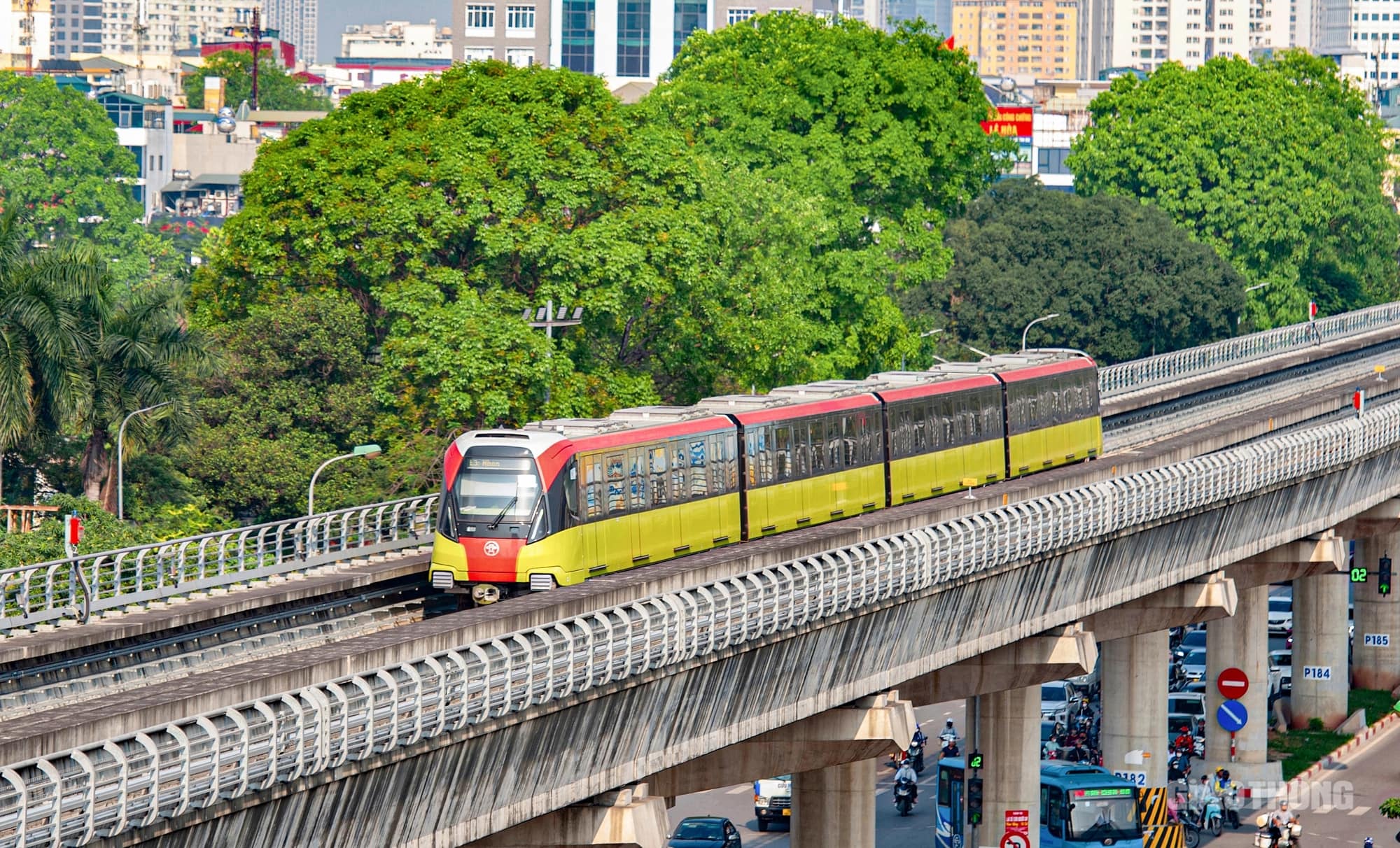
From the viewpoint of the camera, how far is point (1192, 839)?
64.8 meters

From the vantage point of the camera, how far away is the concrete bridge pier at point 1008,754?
177ft

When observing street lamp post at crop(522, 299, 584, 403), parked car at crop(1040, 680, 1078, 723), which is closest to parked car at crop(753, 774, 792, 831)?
street lamp post at crop(522, 299, 584, 403)

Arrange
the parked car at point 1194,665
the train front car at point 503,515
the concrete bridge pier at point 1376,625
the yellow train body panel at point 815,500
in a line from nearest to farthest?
the train front car at point 503,515, the yellow train body panel at point 815,500, the parked car at point 1194,665, the concrete bridge pier at point 1376,625

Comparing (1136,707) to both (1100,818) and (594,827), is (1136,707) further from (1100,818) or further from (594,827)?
(594,827)

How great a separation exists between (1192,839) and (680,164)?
2406 centimetres

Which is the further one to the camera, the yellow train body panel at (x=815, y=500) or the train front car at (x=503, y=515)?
the yellow train body panel at (x=815, y=500)

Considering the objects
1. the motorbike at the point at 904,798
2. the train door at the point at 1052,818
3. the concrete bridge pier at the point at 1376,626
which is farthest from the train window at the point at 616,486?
the concrete bridge pier at the point at 1376,626

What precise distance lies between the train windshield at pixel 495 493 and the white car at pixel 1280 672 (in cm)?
5015

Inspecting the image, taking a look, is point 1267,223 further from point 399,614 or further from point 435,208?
point 399,614

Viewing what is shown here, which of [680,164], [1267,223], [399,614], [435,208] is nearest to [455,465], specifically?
[399,614]

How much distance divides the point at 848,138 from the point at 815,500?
42.7 m

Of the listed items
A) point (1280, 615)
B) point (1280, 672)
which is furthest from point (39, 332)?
point (1280, 615)

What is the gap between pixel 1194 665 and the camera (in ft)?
280

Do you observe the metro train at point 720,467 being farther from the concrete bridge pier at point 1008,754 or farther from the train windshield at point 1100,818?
the train windshield at point 1100,818
